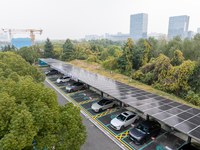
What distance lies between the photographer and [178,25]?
150500mm

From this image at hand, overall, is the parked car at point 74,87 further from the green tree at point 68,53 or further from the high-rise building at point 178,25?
the high-rise building at point 178,25

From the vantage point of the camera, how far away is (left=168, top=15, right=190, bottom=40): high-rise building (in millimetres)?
145250

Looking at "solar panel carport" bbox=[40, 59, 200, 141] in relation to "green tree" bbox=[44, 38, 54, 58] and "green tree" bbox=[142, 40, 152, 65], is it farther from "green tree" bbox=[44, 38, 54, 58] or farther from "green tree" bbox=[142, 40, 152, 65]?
"green tree" bbox=[44, 38, 54, 58]

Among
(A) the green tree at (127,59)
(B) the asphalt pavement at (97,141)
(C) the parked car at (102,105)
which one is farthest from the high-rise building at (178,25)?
(B) the asphalt pavement at (97,141)

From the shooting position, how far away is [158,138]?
11.5m

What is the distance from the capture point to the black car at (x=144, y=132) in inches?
425

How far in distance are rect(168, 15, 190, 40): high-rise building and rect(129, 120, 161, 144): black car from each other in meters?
155

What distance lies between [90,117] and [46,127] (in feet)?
27.8

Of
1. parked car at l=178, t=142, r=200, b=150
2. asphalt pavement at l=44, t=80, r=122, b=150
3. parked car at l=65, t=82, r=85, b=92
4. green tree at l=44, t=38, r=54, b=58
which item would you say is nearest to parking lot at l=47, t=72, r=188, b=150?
asphalt pavement at l=44, t=80, r=122, b=150

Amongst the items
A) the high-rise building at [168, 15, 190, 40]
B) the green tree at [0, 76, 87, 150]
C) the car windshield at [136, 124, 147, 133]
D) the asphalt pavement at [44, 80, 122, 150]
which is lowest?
the asphalt pavement at [44, 80, 122, 150]

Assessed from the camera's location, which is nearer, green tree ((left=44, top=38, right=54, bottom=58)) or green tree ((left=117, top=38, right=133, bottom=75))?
green tree ((left=117, top=38, right=133, bottom=75))

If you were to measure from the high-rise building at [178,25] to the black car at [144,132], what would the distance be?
15515 cm

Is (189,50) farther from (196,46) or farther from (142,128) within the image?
(142,128)

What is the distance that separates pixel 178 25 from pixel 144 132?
568ft
